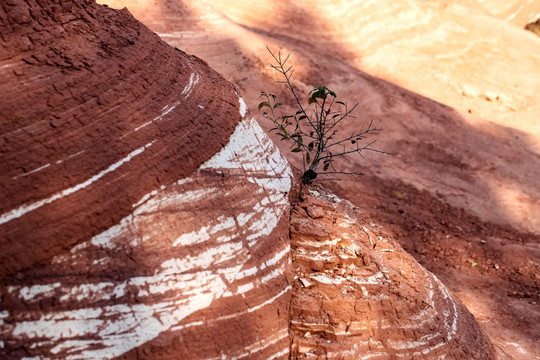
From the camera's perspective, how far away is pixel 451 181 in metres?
8.48

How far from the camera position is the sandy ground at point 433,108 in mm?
6348

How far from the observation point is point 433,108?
1066 cm

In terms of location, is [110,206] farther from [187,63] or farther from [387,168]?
[387,168]

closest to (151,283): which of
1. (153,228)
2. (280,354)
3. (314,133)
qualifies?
(153,228)

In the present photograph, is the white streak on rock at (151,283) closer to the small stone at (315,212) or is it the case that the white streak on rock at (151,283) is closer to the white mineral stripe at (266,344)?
the white mineral stripe at (266,344)

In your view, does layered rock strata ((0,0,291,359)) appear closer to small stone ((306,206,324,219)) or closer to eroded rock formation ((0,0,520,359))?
eroded rock formation ((0,0,520,359))

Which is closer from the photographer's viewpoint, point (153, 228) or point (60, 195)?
point (60, 195)

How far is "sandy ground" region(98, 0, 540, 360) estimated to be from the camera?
635 centimetres

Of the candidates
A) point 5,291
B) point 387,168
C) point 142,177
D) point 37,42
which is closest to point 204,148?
point 142,177

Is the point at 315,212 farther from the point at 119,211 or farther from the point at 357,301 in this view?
the point at 119,211

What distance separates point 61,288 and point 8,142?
25.7 inches

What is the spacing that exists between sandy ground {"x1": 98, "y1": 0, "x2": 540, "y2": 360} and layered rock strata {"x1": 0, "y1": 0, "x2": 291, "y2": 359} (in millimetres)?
3238

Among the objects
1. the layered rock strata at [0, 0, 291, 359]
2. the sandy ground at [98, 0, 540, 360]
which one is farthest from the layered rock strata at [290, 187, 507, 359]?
the sandy ground at [98, 0, 540, 360]

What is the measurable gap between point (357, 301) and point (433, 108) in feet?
27.5
